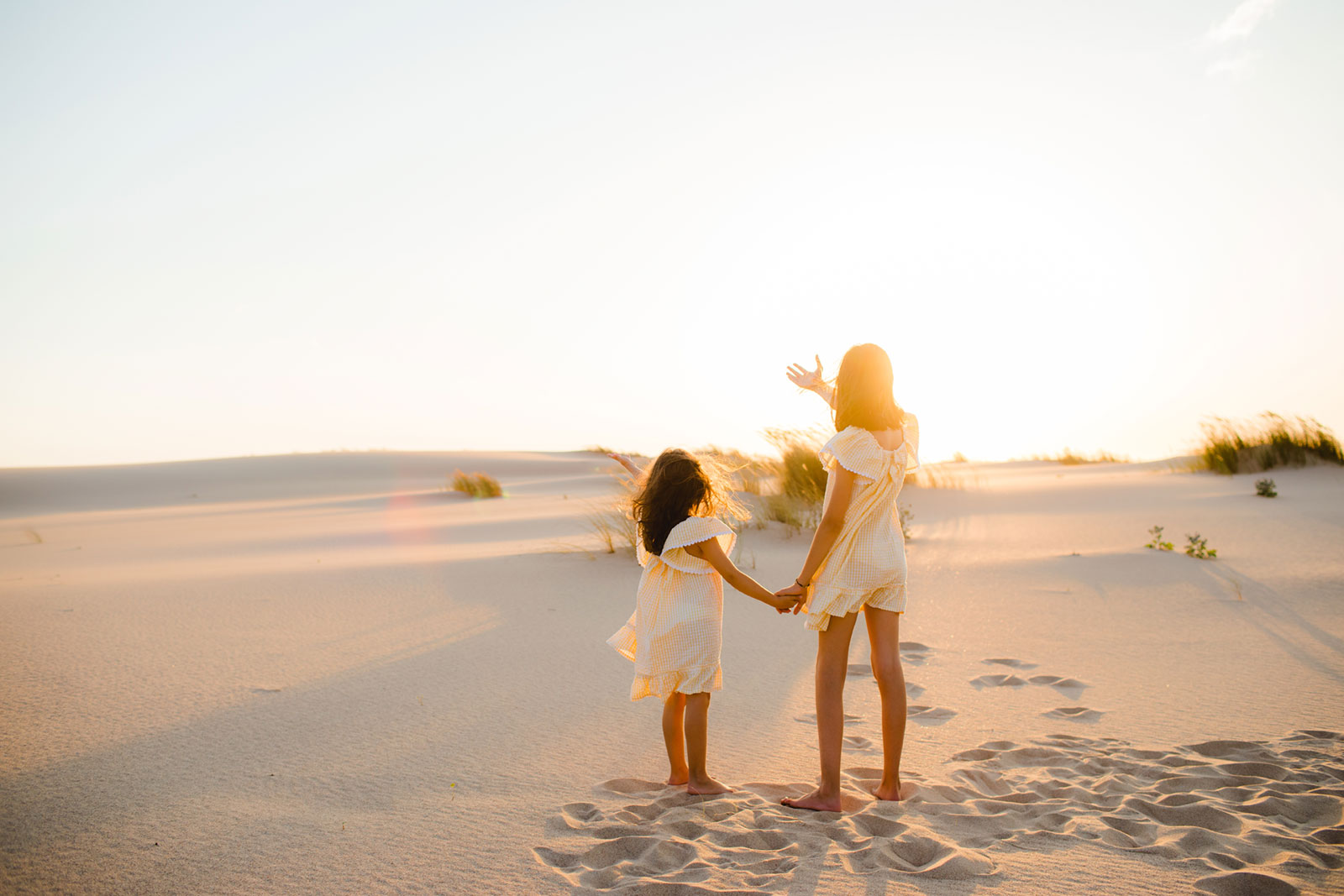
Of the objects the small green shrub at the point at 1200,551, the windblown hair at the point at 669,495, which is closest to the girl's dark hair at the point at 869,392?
the windblown hair at the point at 669,495

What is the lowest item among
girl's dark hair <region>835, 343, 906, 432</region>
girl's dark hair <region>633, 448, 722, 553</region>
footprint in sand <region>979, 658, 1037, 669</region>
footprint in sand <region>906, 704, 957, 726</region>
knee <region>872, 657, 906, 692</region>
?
footprint in sand <region>906, 704, 957, 726</region>

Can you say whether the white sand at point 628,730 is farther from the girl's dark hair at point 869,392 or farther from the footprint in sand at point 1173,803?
the girl's dark hair at point 869,392

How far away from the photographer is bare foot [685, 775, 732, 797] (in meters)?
2.88

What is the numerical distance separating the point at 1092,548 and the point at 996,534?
3.87ft

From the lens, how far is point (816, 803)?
9.02ft

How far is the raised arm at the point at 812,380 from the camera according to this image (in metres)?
Result: 3.35

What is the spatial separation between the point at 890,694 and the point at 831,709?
24 centimetres

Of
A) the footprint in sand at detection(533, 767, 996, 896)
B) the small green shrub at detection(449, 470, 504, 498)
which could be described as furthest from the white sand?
the small green shrub at detection(449, 470, 504, 498)

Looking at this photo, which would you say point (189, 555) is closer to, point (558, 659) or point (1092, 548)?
point (558, 659)

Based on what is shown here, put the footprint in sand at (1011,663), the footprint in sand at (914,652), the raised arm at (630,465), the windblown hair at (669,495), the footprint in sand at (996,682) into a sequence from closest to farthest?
1. the windblown hair at (669,495)
2. the raised arm at (630,465)
3. the footprint in sand at (996,682)
4. the footprint in sand at (1011,663)
5. the footprint in sand at (914,652)

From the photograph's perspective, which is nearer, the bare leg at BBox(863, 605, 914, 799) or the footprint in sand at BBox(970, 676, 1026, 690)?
the bare leg at BBox(863, 605, 914, 799)

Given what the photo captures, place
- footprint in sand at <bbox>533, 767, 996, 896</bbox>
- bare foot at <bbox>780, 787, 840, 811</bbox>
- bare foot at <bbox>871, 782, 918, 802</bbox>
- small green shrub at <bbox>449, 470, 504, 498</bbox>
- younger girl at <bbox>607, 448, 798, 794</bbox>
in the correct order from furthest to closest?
small green shrub at <bbox>449, 470, 504, 498</bbox>, younger girl at <bbox>607, 448, 798, 794</bbox>, bare foot at <bbox>871, 782, 918, 802</bbox>, bare foot at <bbox>780, 787, 840, 811</bbox>, footprint in sand at <bbox>533, 767, 996, 896</bbox>

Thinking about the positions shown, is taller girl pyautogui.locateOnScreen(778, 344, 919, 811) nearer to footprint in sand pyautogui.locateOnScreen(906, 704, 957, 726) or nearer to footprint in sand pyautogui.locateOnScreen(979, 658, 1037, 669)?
footprint in sand pyautogui.locateOnScreen(906, 704, 957, 726)

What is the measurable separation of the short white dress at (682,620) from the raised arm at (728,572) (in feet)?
0.11
